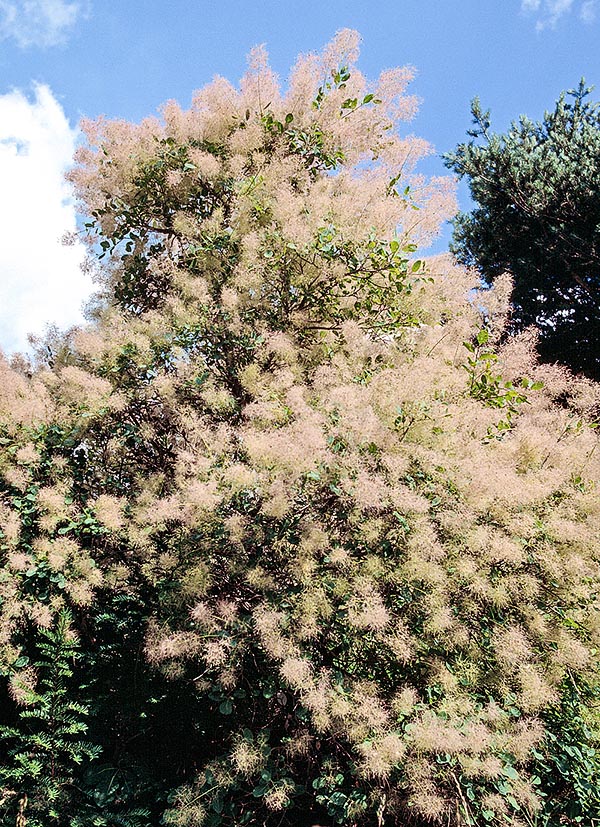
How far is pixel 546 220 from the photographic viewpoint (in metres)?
8.00

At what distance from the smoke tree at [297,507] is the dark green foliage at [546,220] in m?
4.22

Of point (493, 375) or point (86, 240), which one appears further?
point (86, 240)

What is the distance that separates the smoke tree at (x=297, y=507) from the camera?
9.16ft

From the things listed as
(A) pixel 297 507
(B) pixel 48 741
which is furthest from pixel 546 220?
(B) pixel 48 741

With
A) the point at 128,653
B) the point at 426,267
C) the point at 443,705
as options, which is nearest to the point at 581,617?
the point at 443,705

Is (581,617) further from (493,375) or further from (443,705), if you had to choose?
(493,375)

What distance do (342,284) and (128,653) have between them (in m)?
2.69

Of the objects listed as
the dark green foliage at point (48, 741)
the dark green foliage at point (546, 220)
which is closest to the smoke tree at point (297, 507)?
the dark green foliage at point (48, 741)

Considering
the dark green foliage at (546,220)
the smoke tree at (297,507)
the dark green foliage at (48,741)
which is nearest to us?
the smoke tree at (297,507)

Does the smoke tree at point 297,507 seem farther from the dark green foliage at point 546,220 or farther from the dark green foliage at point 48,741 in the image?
the dark green foliage at point 546,220

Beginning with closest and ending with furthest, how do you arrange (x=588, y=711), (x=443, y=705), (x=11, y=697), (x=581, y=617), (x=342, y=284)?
(x=443, y=705) < (x=581, y=617) < (x=11, y=697) < (x=588, y=711) < (x=342, y=284)

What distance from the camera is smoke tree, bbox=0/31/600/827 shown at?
9.16ft

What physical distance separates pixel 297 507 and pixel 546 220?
684cm

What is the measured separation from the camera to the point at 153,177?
4.04 meters
